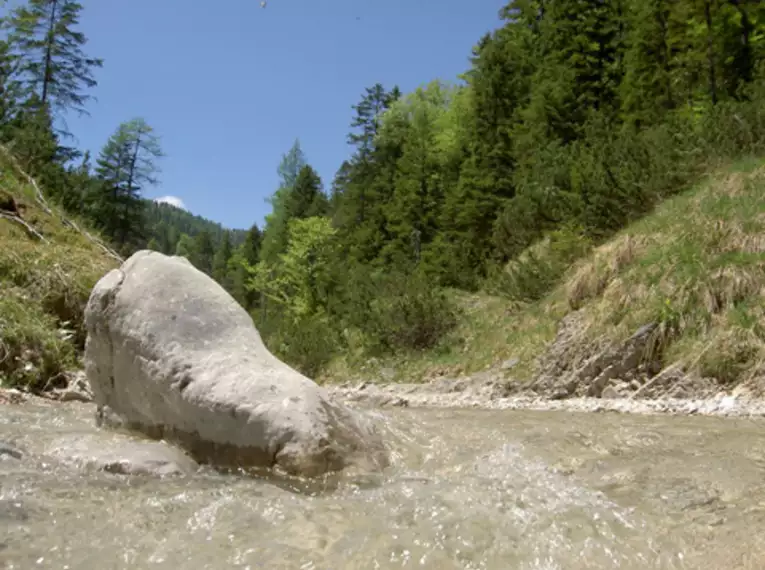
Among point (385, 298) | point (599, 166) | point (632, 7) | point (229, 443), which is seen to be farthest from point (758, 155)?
point (632, 7)

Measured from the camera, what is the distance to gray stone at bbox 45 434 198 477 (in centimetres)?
260

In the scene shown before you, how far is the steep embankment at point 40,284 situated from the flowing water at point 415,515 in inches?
83.8

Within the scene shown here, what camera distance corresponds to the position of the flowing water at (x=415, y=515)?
68.6 inches

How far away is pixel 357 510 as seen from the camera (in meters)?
2.19

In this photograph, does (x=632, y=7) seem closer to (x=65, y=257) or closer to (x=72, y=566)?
(x=65, y=257)

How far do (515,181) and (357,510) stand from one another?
720 inches

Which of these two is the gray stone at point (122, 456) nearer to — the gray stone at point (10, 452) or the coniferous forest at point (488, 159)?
the gray stone at point (10, 452)

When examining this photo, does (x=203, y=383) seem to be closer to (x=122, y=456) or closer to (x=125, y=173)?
(x=122, y=456)

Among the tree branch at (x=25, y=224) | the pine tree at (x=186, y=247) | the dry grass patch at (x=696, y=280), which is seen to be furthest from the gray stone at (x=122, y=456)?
the pine tree at (x=186, y=247)

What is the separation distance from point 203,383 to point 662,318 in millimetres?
5802

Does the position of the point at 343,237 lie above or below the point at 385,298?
above

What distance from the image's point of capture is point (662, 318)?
6.95 m

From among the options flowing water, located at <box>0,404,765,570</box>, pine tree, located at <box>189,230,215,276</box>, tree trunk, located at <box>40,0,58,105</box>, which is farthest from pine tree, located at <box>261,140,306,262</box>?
pine tree, located at <box>189,230,215,276</box>

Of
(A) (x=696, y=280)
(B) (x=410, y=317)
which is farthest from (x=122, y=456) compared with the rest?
(B) (x=410, y=317)
